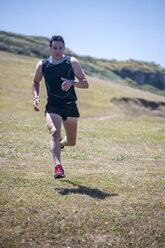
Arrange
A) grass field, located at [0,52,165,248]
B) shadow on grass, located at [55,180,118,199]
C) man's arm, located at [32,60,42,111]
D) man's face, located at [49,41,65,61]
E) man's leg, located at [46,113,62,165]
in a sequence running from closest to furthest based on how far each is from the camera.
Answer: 1. grass field, located at [0,52,165,248]
2. shadow on grass, located at [55,180,118,199]
3. man's leg, located at [46,113,62,165]
4. man's face, located at [49,41,65,61]
5. man's arm, located at [32,60,42,111]

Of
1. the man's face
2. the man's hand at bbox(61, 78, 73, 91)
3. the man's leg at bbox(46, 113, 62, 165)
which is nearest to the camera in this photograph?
the man's hand at bbox(61, 78, 73, 91)

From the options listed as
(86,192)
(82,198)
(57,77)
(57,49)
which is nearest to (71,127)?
(57,77)

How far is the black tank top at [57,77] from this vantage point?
8570 mm

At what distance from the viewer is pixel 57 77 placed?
8555mm

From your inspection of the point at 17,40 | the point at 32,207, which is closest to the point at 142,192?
the point at 32,207

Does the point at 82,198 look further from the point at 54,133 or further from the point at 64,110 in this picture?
the point at 64,110

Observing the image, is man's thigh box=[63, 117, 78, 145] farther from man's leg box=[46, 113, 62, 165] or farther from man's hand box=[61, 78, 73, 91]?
man's hand box=[61, 78, 73, 91]

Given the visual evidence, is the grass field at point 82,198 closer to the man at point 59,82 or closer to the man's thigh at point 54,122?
the man's thigh at point 54,122

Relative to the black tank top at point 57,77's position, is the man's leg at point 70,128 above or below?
below

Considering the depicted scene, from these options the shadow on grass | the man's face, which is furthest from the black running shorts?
the shadow on grass

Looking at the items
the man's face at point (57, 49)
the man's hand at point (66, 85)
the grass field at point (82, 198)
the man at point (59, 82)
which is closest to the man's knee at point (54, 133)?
the man at point (59, 82)

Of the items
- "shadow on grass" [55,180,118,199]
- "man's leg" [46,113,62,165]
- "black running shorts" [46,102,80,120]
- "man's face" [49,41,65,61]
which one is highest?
"man's face" [49,41,65,61]

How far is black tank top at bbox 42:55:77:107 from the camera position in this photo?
28.1 feet

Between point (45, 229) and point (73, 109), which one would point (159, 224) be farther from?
point (73, 109)
